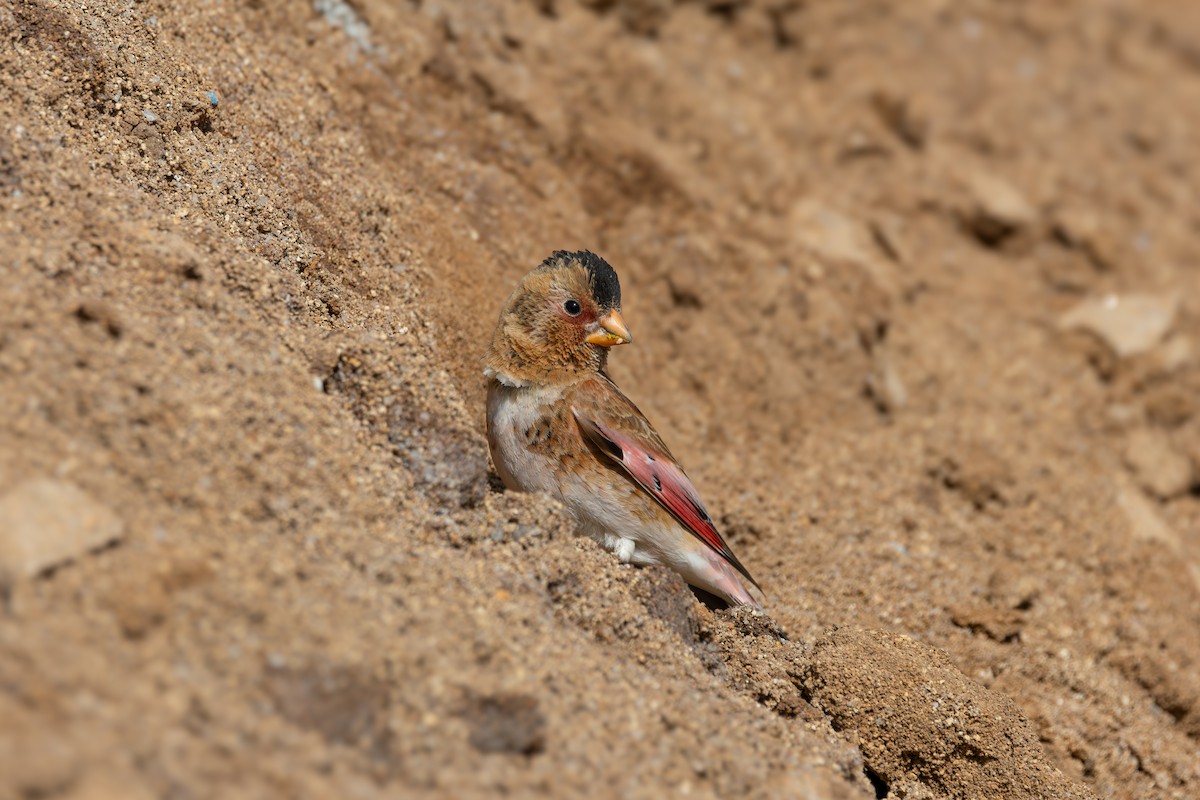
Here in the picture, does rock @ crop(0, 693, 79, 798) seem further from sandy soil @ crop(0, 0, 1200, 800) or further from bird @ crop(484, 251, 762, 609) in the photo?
bird @ crop(484, 251, 762, 609)

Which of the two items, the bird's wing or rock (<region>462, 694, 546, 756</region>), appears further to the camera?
the bird's wing

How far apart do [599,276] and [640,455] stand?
2.74ft

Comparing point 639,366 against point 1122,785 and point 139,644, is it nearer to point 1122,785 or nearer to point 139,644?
point 1122,785

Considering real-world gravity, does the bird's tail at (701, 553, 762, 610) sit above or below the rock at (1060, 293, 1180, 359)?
above

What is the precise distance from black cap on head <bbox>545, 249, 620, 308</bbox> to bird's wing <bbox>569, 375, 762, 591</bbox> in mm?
416

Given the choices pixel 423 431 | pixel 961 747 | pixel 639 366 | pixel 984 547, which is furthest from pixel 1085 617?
pixel 423 431

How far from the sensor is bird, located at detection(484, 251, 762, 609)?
4.57m

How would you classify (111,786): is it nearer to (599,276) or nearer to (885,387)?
(599,276)

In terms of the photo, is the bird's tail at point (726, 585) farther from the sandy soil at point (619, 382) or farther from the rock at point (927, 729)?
the rock at point (927, 729)

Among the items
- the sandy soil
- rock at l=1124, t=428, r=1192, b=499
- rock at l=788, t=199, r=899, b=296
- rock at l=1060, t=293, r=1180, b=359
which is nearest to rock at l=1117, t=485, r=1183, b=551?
the sandy soil

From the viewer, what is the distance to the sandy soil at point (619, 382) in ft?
9.62

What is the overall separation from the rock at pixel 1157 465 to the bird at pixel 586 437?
11.4 feet

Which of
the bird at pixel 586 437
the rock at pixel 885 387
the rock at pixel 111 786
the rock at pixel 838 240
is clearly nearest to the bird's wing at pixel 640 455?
the bird at pixel 586 437

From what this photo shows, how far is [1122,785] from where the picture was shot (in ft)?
15.8
